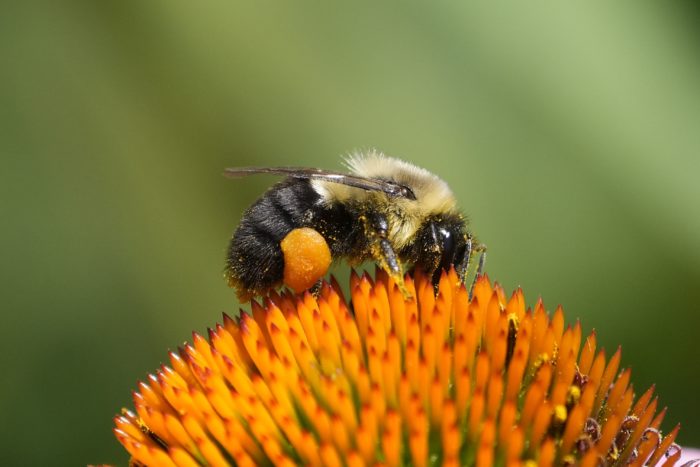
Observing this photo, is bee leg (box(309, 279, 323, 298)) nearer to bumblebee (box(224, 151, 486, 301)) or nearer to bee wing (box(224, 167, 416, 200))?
bumblebee (box(224, 151, 486, 301))

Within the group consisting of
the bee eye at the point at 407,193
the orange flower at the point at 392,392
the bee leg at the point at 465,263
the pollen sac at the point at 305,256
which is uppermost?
the bee eye at the point at 407,193

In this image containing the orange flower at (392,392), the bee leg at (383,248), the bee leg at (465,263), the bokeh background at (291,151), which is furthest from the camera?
the bokeh background at (291,151)

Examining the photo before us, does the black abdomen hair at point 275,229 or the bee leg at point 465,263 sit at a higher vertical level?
the black abdomen hair at point 275,229

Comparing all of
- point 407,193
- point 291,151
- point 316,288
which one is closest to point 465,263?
point 407,193

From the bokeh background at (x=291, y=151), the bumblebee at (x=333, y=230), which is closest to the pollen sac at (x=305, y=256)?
the bumblebee at (x=333, y=230)

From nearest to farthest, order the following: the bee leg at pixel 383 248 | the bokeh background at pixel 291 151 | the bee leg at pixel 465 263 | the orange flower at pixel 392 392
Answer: the orange flower at pixel 392 392 → the bee leg at pixel 383 248 → the bee leg at pixel 465 263 → the bokeh background at pixel 291 151

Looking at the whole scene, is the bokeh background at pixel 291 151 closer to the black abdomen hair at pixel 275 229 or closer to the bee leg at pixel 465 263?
the bee leg at pixel 465 263

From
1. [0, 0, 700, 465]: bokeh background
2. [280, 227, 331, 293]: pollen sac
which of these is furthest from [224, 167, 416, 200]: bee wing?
[0, 0, 700, 465]: bokeh background

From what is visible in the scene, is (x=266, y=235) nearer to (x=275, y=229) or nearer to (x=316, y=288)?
(x=275, y=229)
